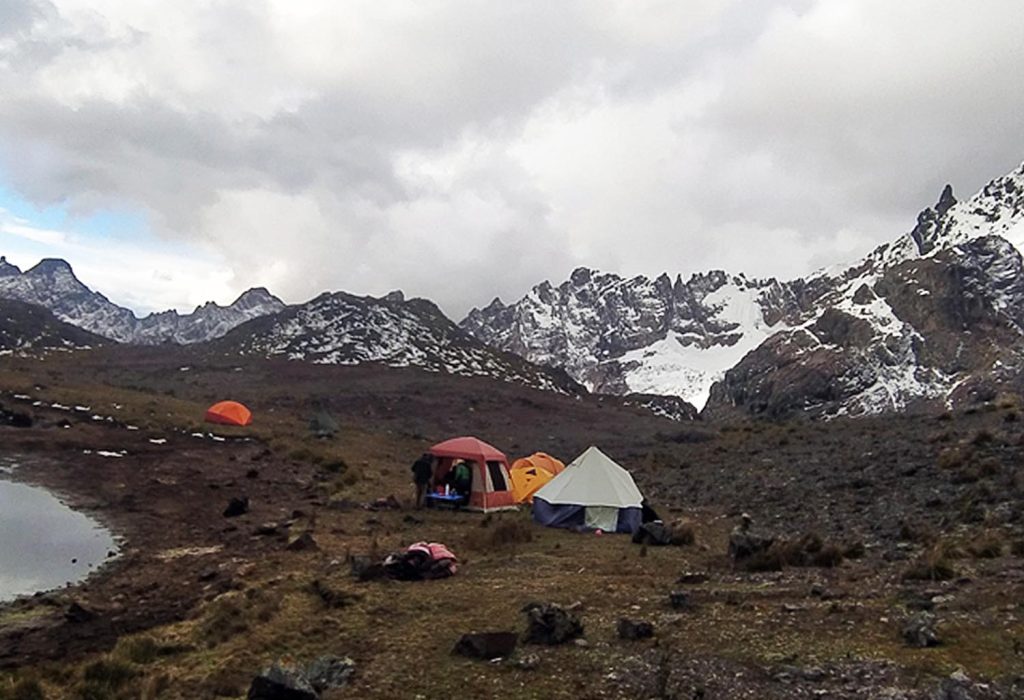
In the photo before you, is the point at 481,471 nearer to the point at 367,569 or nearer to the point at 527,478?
the point at 527,478

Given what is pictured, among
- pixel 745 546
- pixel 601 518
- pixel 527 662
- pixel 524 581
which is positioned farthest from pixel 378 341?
pixel 527 662

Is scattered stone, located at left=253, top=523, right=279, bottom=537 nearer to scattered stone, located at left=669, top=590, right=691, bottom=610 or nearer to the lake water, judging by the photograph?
the lake water

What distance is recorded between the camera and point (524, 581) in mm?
14750

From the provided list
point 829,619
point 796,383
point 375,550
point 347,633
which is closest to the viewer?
point 829,619

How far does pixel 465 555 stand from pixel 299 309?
393 ft

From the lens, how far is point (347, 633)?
1181 centimetres

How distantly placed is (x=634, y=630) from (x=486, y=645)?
6.36 feet

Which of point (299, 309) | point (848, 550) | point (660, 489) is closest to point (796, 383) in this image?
point (299, 309)

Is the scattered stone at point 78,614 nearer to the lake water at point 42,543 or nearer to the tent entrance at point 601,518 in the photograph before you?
the lake water at point 42,543

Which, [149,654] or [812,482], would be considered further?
[812,482]

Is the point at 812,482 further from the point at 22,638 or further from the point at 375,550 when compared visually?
the point at 22,638

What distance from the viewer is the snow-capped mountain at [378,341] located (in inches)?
4050

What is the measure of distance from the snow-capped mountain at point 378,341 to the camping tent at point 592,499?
72.6 meters

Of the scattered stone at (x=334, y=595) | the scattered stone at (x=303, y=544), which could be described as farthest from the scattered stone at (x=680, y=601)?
the scattered stone at (x=303, y=544)
